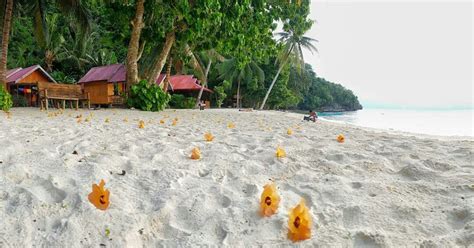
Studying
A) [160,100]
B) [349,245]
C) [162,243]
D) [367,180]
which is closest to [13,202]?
[162,243]

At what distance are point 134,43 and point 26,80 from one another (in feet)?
42.0

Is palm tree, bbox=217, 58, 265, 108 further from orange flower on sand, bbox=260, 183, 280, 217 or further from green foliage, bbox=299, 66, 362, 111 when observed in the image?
orange flower on sand, bbox=260, 183, 280, 217

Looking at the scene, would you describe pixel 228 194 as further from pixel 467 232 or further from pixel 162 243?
pixel 467 232

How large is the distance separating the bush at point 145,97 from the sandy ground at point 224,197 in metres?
8.48

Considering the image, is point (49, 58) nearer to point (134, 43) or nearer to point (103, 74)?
point (103, 74)

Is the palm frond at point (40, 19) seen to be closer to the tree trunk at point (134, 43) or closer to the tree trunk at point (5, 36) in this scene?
the tree trunk at point (5, 36)

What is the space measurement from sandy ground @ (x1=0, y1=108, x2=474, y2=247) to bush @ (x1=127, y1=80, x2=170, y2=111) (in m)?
8.48

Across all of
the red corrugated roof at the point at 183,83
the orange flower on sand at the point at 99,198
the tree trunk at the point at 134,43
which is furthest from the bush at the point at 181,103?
the orange flower on sand at the point at 99,198

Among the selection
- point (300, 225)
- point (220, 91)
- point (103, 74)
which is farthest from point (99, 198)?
point (220, 91)

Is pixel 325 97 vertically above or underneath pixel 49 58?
underneath

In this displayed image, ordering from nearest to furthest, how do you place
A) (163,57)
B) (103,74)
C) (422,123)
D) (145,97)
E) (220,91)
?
(145,97), (163,57), (103,74), (422,123), (220,91)

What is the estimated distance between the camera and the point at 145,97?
36.4ft

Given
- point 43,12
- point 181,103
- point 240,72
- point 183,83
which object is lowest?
point 181,103

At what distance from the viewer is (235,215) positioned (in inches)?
58.6
